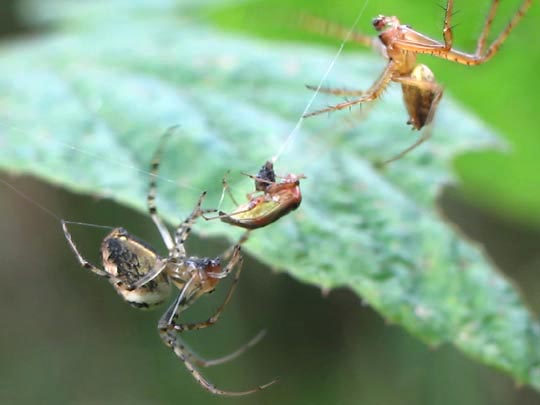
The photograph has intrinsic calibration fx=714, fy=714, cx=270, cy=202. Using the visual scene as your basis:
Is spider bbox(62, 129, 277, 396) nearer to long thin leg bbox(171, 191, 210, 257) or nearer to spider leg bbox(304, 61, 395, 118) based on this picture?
long thin leg bbox(171, 191, 210, 257)

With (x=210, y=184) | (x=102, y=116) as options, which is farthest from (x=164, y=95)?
(x=210, y=184)

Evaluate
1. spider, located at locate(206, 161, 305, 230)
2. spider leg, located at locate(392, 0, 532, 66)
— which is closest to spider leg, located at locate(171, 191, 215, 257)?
spider, located at locate(206, 161, 305, 230)

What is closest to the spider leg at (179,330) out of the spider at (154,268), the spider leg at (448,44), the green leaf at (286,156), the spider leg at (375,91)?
the spider at (154,268)

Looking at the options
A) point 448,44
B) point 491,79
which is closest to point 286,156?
point 448,44

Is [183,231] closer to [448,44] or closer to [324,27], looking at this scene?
[324,27]

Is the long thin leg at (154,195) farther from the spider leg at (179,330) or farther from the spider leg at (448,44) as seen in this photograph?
the spider leg at (448,44)
